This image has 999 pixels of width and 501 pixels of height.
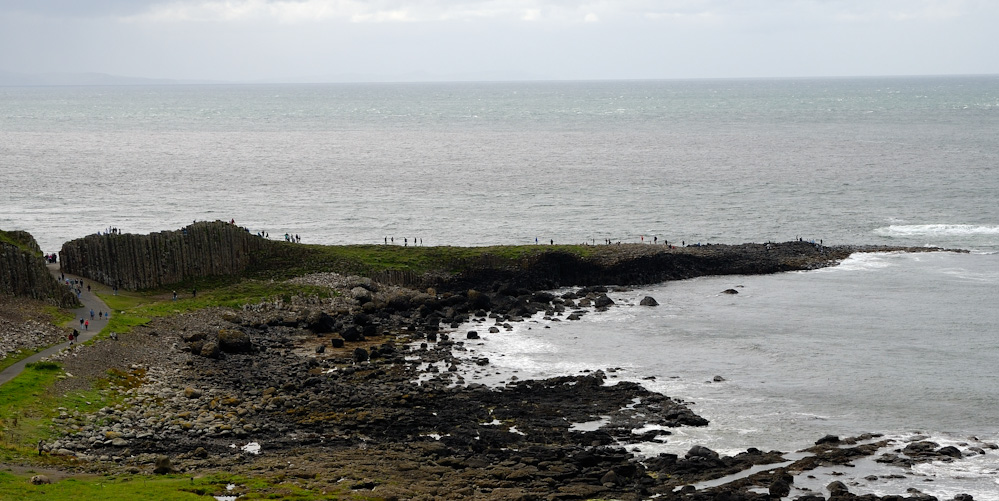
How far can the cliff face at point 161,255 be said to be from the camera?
246 feet

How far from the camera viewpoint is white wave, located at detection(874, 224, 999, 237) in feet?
355

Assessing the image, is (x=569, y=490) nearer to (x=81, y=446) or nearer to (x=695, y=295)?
(x=81, y=446)

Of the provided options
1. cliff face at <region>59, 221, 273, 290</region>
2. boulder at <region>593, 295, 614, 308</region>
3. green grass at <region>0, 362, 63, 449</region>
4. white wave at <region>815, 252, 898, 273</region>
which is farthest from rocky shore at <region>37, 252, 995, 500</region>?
white wave at <region>815, 252, 898, 273</region>

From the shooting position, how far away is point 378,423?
5103 centimetres

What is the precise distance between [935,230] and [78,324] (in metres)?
90.0

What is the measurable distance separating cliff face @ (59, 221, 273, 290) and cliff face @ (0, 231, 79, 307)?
6462 mm

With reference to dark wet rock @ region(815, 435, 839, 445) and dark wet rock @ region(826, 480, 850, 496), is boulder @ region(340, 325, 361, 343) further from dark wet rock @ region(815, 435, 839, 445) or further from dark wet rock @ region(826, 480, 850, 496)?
dark wet rock @ region(826, 480, 850, 496)

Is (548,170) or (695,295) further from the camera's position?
(548,170)

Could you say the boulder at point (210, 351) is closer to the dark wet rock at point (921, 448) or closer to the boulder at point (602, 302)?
the boulder at point (602, 302)

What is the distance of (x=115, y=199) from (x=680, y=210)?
257 feet

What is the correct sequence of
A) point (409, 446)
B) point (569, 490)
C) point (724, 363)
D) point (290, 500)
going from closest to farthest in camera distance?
point (290, 500), point (569, 490), point (409, 446), point (724, 363)

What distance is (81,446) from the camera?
44.5 metres

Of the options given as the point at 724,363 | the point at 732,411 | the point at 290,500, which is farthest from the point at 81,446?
the point at 724,363

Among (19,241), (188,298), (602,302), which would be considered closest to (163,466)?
(188,298)
